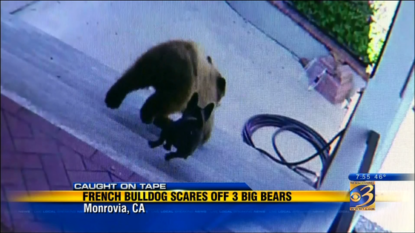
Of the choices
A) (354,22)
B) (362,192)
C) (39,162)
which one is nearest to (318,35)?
(354,22)

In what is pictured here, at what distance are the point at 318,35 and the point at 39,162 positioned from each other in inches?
22.2

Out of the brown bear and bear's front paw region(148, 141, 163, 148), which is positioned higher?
the brown bear

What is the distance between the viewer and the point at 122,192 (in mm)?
799

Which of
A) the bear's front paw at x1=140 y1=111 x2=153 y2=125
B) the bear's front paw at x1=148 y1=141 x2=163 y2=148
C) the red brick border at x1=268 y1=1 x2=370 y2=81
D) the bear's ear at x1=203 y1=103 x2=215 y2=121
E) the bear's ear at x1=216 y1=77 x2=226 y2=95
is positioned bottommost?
the bear's front paw at x1=148 y1=141 x2=163 y2=148

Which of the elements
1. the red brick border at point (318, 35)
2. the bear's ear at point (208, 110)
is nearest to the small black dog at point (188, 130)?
the bear's ear at point (208, 110)

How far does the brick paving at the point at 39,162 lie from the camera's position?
2.62 feet

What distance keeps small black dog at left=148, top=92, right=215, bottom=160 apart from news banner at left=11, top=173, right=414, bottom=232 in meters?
0.07

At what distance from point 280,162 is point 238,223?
0.14 meters

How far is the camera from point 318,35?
0.85m

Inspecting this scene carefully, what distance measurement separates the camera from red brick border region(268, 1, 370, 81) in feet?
2.78

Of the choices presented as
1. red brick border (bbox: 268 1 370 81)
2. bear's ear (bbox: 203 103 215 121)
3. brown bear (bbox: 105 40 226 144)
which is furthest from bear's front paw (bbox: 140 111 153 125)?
red brick border (bbox: 268 1 370 81)

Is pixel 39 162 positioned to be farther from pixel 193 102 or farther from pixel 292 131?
pixel 292 131

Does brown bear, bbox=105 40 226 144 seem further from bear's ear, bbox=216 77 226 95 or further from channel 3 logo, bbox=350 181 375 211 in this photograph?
channel 3 logo, bbox=350 181 375 211

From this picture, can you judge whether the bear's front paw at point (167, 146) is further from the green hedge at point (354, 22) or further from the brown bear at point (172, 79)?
the green hedge at point (354, 22)
